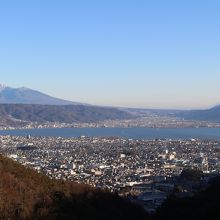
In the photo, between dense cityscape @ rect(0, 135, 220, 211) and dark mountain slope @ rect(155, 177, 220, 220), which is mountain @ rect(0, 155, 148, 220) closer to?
dark mountain slope @ rect(155, 177, 220, 220)

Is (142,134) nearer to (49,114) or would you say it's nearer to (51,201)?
(49,114)

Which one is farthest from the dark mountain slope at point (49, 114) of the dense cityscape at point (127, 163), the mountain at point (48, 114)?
the dense cityscape at point (127, 163)

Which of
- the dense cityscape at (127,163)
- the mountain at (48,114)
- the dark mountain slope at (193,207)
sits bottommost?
the dense cityscape at (127,163)

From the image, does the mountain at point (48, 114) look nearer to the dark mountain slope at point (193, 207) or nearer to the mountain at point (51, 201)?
the mountain at point (51, 201)

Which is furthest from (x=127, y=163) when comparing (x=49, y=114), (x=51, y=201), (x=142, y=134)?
(x=49, y=114)

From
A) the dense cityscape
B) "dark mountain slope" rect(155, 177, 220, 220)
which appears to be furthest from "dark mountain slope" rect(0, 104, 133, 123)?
"dark mountain slope" rect(155, 177, 220, 220)

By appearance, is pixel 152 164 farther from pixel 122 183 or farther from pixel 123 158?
pixel 122 183
